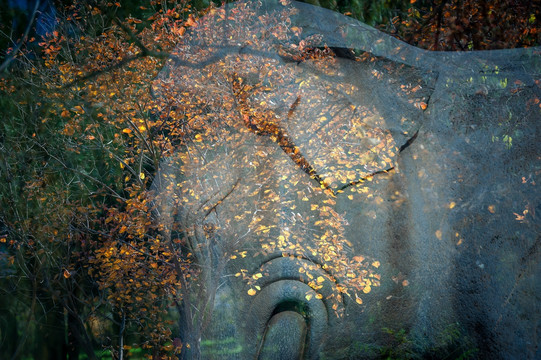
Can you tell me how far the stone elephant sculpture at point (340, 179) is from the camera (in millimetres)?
8953

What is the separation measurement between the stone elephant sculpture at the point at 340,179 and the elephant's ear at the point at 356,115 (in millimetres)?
29

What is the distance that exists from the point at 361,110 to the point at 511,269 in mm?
4166

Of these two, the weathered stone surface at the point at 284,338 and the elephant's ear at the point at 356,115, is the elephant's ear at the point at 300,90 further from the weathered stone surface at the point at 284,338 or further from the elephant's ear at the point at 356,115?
the weathered stone surface at the point at 284,338

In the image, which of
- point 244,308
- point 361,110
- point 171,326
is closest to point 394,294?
point 244,308

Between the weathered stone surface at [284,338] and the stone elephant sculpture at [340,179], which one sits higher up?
the stone elephant sculpture at [340,179]

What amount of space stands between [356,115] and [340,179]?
138 cm

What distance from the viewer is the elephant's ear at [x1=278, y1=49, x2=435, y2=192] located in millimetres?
9375

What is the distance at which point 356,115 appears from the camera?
9586mm

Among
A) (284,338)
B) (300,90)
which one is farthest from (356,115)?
(284,338)

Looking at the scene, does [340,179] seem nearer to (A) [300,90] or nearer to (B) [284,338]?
(A) [300,90]

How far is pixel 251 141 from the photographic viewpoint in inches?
380

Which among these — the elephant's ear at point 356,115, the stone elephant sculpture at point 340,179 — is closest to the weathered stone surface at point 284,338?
the stone elephant sculpture at point 340,179

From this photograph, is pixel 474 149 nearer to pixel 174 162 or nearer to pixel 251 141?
pixel 251 141

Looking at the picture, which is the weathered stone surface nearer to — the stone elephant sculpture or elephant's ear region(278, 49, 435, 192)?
the stone elephant sculpture
